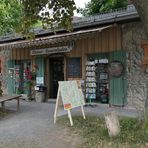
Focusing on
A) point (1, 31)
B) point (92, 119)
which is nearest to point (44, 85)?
point (1, 31)

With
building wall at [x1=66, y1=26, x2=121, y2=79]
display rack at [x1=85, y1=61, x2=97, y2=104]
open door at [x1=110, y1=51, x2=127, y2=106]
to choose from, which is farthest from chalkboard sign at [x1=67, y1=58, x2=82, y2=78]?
open door at [x1=110, y1=51, x2=127, y2=106]

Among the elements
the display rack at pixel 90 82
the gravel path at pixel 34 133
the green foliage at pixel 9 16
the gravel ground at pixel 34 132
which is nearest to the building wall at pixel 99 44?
the display rack at pixel 90 82

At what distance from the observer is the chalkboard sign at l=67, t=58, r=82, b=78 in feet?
46.9

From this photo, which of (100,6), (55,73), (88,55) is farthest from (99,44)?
(100,6)

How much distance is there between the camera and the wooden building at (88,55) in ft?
40.8

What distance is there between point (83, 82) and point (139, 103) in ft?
9.05

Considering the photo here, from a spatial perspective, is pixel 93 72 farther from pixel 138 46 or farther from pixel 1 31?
pixel 1 31

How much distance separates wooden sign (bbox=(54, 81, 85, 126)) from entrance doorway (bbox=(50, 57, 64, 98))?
571 cm

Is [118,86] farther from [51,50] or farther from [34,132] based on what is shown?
[34,132]

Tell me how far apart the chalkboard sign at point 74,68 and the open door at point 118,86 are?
1.79 m

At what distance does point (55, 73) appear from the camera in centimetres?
1589

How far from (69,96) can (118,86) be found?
12.8ft

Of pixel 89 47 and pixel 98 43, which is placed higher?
pixel 98 43

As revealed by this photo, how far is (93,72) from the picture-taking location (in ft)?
45.2
